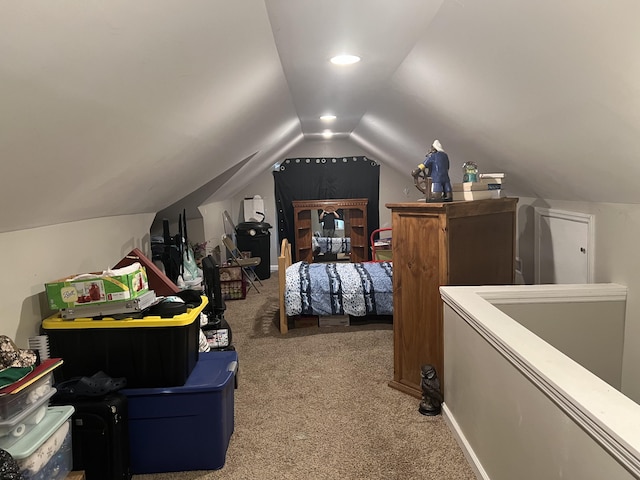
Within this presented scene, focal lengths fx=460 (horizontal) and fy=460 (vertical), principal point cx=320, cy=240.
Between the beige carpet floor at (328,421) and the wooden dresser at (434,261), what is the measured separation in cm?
33

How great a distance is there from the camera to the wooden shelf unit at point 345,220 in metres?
7.10

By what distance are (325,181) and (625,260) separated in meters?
5.22

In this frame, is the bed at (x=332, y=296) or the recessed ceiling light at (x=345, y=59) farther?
the bed at (x=332, y=296)

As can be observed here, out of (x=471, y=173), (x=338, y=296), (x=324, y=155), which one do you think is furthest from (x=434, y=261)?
(x=324, y=155)

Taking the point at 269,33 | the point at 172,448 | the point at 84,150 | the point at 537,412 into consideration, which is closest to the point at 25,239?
the point at 84,150

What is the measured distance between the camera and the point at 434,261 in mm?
2693

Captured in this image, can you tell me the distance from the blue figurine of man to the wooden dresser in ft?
0.47

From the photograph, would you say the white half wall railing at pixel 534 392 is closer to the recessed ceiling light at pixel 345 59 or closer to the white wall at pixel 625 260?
the white wall at pixel 625 260

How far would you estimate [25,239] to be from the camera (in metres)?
2.07

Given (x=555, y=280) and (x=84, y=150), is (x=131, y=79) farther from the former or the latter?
(x=555, y=280)

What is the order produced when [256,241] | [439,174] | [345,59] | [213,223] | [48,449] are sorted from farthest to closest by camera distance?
1. [256,241]
2. [213,223]
3. [439,174]
4. [345,59]
5. [48,449]

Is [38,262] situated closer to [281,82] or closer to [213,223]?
[281,82]

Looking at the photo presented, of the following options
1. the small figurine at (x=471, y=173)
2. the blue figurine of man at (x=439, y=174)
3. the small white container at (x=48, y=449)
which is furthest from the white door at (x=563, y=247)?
the small white container at (x=48, y=449)

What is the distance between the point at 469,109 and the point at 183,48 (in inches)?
60.6
